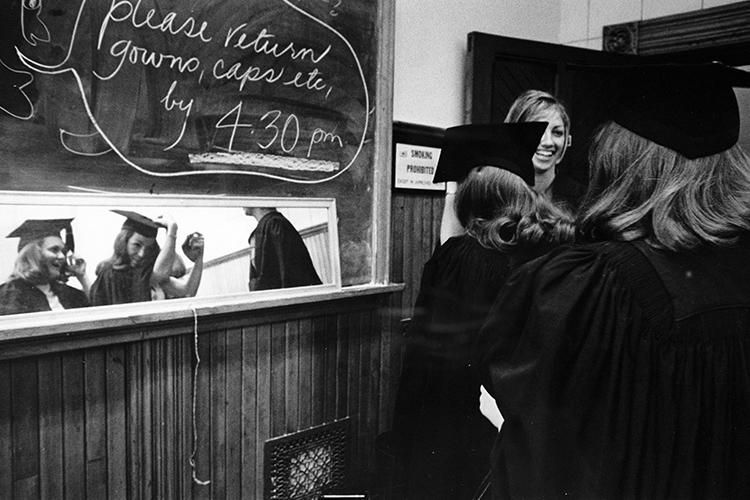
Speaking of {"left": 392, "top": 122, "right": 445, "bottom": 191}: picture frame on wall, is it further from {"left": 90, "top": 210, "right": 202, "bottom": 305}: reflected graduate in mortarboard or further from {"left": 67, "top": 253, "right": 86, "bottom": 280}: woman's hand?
{"left": 67, "top": 253, "right": 86, "bottom": 280}: woman's hand

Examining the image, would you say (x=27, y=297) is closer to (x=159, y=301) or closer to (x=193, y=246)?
(x=159, y=301)

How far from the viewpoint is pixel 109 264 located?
5.21 ft

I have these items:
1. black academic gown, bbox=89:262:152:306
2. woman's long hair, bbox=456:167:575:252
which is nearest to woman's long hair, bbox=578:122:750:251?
woman's long hair, bbox=456:167:575:252

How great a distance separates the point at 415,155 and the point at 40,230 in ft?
4.81

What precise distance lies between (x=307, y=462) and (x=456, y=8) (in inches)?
76.3

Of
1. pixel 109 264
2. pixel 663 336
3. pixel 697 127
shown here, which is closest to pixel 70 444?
pixel 109 264

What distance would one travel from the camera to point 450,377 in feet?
6.70

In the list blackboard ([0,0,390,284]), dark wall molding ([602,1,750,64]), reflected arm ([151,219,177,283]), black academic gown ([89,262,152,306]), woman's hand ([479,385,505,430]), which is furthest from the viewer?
dark wall molding ([602,1,750,64])

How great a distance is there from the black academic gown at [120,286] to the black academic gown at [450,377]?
3.05 ft

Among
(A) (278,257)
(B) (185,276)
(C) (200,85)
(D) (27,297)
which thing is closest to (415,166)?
(A) (278,257)

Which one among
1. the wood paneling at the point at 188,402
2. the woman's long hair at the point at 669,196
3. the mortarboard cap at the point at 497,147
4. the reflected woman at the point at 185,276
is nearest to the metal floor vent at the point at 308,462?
the wood paneling at the point at 188,402

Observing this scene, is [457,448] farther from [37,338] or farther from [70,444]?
[37,338]

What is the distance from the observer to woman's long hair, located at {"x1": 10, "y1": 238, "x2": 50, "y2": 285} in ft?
4.70

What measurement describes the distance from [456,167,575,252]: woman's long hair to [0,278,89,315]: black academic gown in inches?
47.1
